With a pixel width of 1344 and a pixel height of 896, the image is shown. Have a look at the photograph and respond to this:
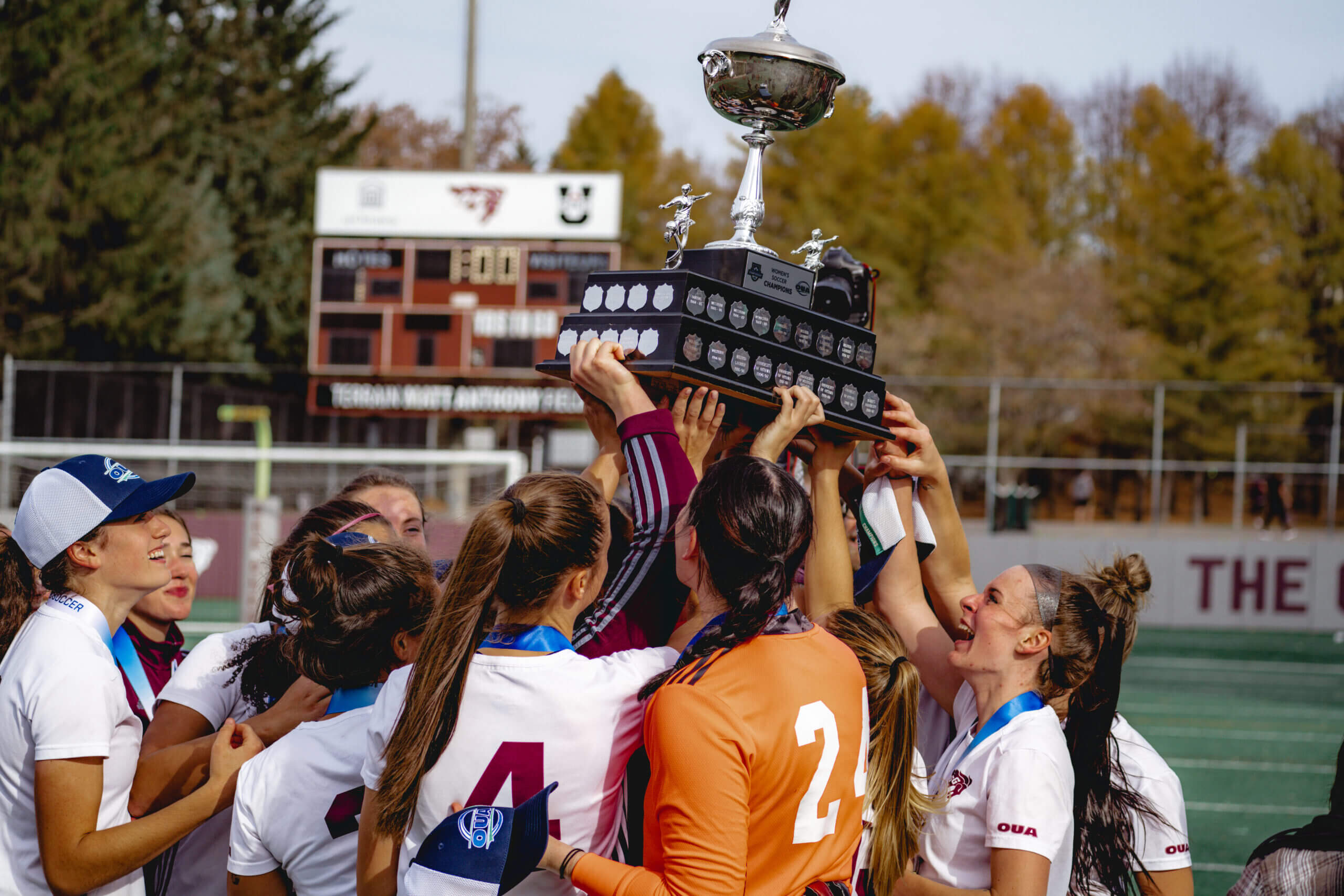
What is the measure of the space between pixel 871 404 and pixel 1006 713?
81 centimetres

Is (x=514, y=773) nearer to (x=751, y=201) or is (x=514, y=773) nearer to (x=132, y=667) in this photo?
(x=132, y=667)

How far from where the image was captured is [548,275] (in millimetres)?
14797

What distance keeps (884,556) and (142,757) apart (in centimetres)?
175

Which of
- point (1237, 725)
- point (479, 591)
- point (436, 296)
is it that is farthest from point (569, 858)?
point (436, 296)

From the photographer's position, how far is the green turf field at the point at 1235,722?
7379mm

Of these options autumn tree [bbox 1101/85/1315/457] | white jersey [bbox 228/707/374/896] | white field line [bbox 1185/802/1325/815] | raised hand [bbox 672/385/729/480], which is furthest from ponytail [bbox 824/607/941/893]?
autumn tree [bbox 1101/85/1315/457]

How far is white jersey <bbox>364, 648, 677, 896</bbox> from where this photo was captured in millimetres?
2168

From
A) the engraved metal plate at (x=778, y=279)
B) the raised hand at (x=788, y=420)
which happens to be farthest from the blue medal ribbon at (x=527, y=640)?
the engraved metal plate at (x=778, y=279)

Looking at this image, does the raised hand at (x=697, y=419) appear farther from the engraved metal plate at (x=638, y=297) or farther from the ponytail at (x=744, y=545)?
the ponytail at (x=744, y=545)

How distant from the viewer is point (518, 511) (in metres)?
2.23

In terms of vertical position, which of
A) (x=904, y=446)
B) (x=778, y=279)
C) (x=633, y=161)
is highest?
(x=633, y=161)

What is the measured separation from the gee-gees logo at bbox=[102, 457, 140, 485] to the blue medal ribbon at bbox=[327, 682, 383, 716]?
0.70m

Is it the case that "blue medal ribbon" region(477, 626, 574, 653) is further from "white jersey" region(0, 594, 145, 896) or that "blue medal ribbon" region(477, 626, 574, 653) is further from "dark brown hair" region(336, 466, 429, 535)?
"dark brown hair" region(336, 466, 429, 535)

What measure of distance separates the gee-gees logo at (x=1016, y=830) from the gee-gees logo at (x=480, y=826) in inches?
40.7
